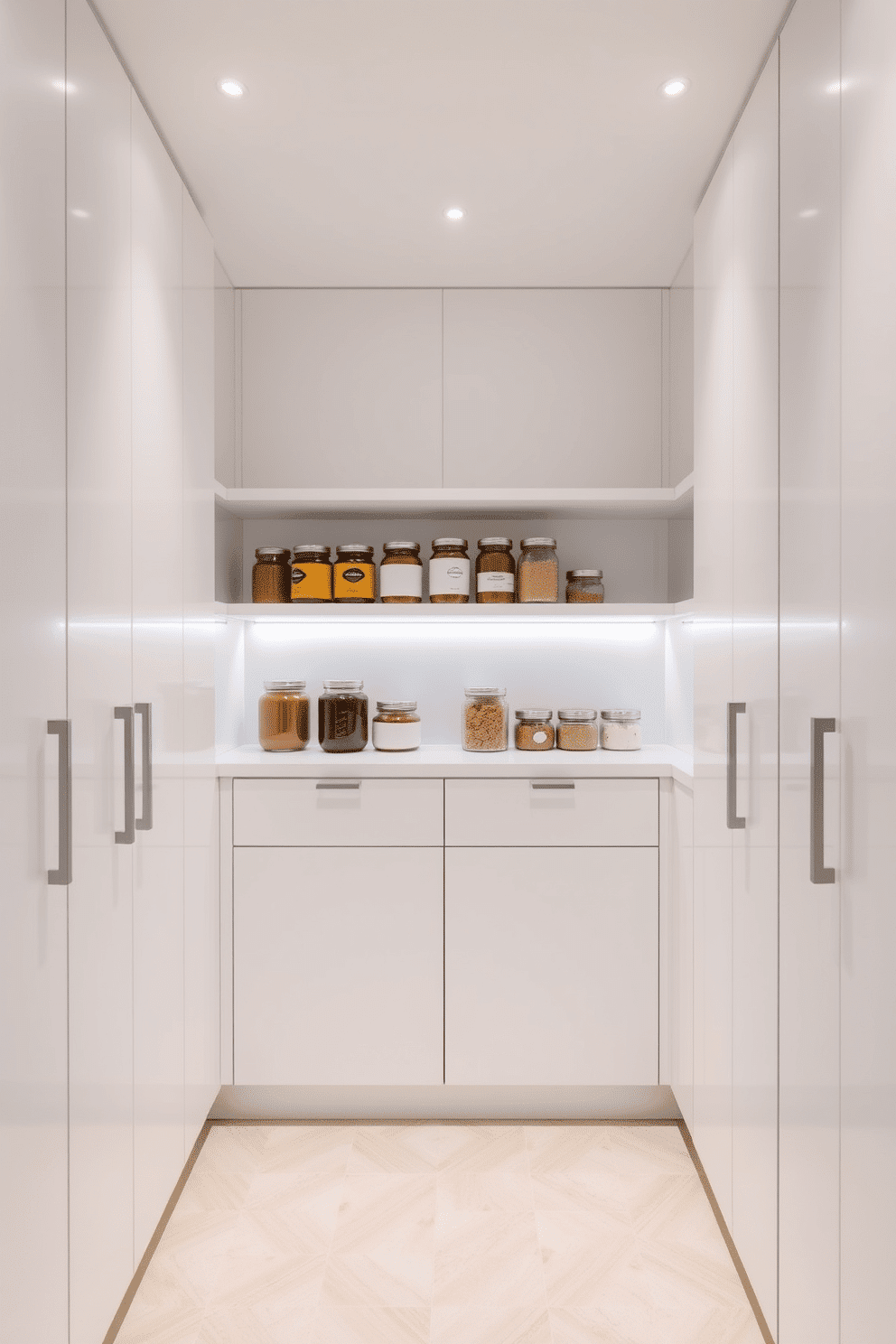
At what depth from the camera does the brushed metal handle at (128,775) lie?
1580 millimetres

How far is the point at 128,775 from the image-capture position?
1.59 meters

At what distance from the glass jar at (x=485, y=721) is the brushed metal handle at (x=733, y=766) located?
39.0 inches

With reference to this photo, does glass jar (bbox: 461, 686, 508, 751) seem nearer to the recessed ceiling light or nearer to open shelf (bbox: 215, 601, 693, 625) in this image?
open shelf (bbox: 215, 601, 693, 625)

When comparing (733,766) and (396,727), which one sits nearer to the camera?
(733,766)

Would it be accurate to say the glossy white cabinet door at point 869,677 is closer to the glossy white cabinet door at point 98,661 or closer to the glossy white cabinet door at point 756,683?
the glossy white cabinet door at point 756,683

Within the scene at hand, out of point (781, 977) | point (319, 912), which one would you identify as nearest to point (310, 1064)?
point (319, 912)

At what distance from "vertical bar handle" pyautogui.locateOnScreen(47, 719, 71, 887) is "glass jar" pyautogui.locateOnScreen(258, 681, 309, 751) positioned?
4.42 feet

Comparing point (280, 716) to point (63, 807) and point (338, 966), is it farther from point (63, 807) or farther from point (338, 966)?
point (63, 807)

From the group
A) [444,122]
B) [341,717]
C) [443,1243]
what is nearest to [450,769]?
[341,717]

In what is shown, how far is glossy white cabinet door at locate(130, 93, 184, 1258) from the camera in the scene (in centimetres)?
171

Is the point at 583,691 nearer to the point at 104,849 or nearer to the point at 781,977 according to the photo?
the point at 781,977

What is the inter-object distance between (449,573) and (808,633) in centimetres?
138

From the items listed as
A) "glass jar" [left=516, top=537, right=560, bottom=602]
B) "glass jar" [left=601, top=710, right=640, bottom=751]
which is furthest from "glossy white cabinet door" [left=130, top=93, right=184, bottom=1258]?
"glass jar" [left=601, top=710, right=640, bottom=751]

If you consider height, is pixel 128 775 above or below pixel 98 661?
below
